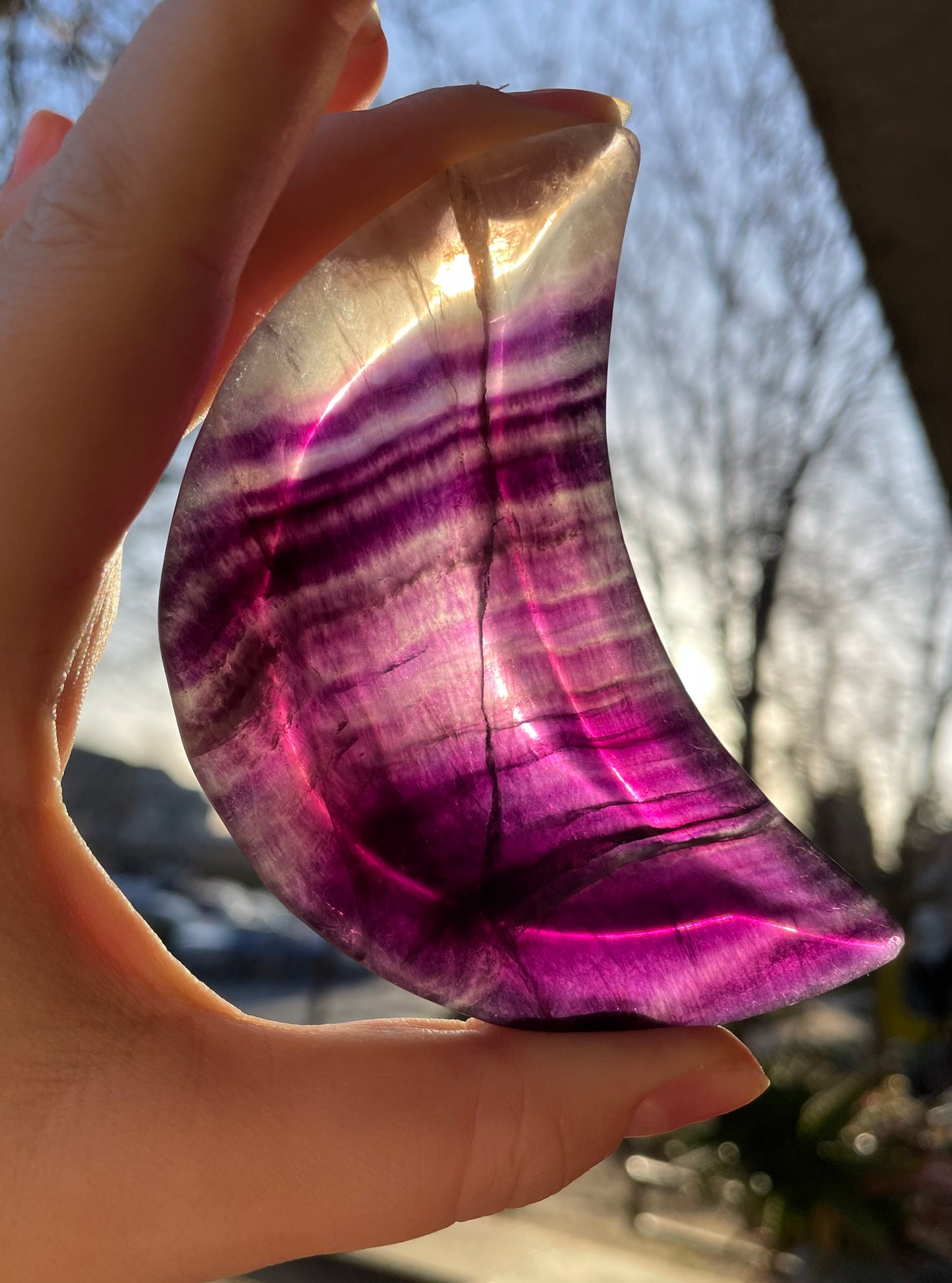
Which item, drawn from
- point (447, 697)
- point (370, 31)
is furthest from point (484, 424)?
point (370, 31)

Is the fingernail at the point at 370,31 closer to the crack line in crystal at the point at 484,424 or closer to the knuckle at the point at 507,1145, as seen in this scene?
the crack line in crystal at the point at 484,424

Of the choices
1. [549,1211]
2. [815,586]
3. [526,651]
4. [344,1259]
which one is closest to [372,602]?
[526,651]

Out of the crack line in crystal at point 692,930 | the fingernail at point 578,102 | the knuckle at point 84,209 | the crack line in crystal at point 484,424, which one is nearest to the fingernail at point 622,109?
the fingernail at point 578,102

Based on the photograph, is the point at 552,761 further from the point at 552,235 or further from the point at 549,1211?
the point at 549,1211

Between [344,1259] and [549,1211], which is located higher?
[344,1259]

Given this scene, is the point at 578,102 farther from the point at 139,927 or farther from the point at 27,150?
the point at 139,927

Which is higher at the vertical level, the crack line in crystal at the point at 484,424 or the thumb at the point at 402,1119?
the crack line in crystal at the point at 484,424
